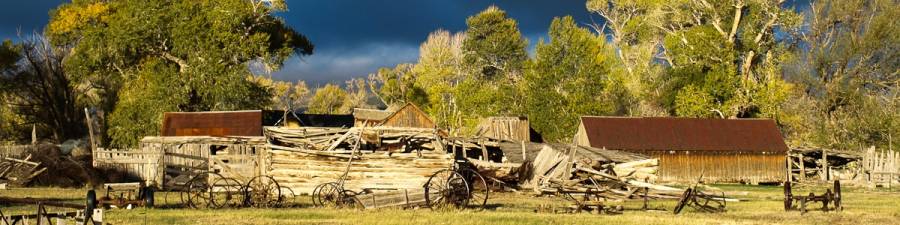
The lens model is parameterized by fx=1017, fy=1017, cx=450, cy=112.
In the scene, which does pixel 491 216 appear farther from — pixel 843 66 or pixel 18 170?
pixel 843 66

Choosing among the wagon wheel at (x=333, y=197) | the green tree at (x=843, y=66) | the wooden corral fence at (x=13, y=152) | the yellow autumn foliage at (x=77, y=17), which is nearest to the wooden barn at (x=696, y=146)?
the green tree at (x=843, y=66)

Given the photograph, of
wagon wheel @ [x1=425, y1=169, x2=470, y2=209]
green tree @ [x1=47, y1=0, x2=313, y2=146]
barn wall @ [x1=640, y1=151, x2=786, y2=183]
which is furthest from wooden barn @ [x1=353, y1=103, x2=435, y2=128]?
wagon wheel @ [x1=425, y1=169, x2=470, y2=209]

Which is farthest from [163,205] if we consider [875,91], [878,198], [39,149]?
[875,91]

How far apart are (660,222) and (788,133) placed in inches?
1814

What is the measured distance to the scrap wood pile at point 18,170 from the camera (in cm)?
3259

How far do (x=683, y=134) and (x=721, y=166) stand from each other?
234cm

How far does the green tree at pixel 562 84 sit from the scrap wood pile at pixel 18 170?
31.3m

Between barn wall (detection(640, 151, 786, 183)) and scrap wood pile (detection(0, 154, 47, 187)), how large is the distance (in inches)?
1071

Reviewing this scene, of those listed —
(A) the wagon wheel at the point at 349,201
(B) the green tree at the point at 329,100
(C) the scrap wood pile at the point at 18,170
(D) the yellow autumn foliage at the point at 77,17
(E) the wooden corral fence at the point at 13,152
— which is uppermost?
(D) the yellow autumn foliage at the point at 77,17

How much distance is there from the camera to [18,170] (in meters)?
33.1

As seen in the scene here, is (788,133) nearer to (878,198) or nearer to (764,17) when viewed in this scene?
(764,17)

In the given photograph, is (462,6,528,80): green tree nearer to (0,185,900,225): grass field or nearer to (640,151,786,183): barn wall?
(640,151,786,183): barn wall

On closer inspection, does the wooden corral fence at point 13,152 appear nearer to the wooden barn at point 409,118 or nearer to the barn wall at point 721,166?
the wooden barn at point 409,118

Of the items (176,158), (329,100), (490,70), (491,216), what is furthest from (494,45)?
(491,216)
